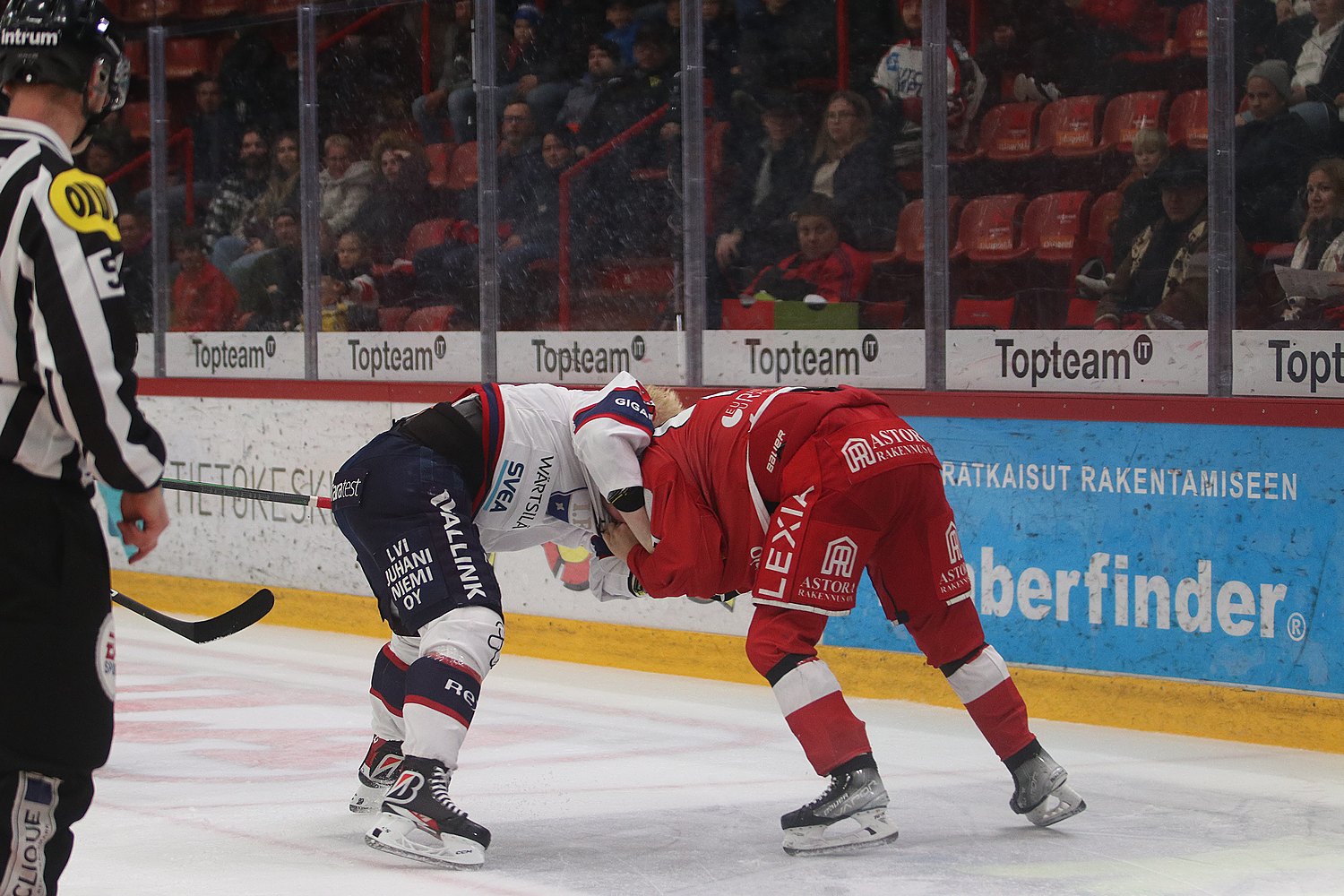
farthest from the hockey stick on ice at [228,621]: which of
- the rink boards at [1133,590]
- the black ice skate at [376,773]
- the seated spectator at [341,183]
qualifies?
the seated spectator at [341,183]

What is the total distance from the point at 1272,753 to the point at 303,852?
2412mm

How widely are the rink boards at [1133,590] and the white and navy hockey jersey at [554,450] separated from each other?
5.80ft

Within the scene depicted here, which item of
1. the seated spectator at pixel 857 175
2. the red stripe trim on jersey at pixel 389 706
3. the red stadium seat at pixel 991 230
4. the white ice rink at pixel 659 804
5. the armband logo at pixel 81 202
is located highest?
the seated spectator at pixel 857 175

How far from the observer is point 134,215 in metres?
7.73

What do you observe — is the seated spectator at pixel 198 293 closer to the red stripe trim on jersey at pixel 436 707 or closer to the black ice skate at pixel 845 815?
the red stripe trim on jersey at pixel 436 707

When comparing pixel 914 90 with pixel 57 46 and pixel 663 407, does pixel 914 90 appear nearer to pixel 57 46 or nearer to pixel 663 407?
pixel 663 407

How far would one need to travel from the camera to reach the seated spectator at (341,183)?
22.4 feet

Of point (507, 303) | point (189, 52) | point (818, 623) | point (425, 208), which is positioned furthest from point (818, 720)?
point (189, 52)

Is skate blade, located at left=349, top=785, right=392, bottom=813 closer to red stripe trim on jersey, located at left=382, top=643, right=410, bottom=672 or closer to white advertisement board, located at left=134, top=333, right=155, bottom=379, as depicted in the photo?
red stripe trim on jersey, located at left=382, top=643, right=410, bottom=672

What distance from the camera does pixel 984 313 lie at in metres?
5.13

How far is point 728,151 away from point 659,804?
2743 millimetres

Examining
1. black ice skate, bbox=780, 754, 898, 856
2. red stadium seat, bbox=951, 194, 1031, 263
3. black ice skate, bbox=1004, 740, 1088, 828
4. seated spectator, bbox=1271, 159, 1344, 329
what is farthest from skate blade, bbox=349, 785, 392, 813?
seated spectator, bbox=1271, 159, 1344, 329

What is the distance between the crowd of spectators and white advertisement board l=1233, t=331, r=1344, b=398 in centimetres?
7

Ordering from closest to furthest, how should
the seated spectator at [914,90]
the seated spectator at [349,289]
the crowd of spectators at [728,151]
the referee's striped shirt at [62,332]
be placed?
the referee's striped shirt at [62,332], the crowd of spectators at [728,151], the seated spectator at [914,90], the seated spectator at [349,289]
